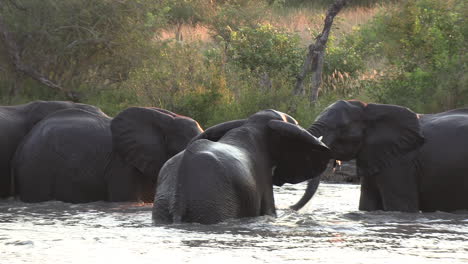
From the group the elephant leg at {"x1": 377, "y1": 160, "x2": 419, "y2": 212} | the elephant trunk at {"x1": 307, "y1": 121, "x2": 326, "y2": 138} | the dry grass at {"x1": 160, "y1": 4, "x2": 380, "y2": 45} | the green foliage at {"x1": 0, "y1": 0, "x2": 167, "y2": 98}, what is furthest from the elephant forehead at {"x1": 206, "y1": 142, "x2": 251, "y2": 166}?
the dry grass at {"x1": 160, "y1": 4, "x2": 380, "y2": 45}

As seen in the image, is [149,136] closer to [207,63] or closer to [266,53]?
[266,53]

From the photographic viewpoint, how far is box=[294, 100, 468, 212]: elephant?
38.7ft

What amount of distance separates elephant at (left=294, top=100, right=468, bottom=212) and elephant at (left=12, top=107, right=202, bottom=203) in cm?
206

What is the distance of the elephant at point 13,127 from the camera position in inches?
516

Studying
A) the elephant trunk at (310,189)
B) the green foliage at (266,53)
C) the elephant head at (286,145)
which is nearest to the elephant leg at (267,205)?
the elephant head at (286,145)

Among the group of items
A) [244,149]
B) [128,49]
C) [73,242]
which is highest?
[128,49]

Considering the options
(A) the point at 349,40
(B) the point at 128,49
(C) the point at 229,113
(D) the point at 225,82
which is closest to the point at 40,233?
(C) the point at 229,113

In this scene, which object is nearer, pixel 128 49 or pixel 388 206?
pixel 388 206

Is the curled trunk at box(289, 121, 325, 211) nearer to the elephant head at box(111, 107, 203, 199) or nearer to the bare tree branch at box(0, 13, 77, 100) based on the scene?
the elephant head at box(111, 107, 203, 199)

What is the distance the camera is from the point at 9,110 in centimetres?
1353

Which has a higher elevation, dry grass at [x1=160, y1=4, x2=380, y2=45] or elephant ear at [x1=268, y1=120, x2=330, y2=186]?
dry grass at [x1=160, y1=4, x2=380, y2=45]

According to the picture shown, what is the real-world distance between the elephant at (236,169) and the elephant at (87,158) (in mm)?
1987

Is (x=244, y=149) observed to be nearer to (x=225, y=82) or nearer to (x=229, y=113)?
(x=229, y=113)

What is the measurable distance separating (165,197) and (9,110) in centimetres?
475
